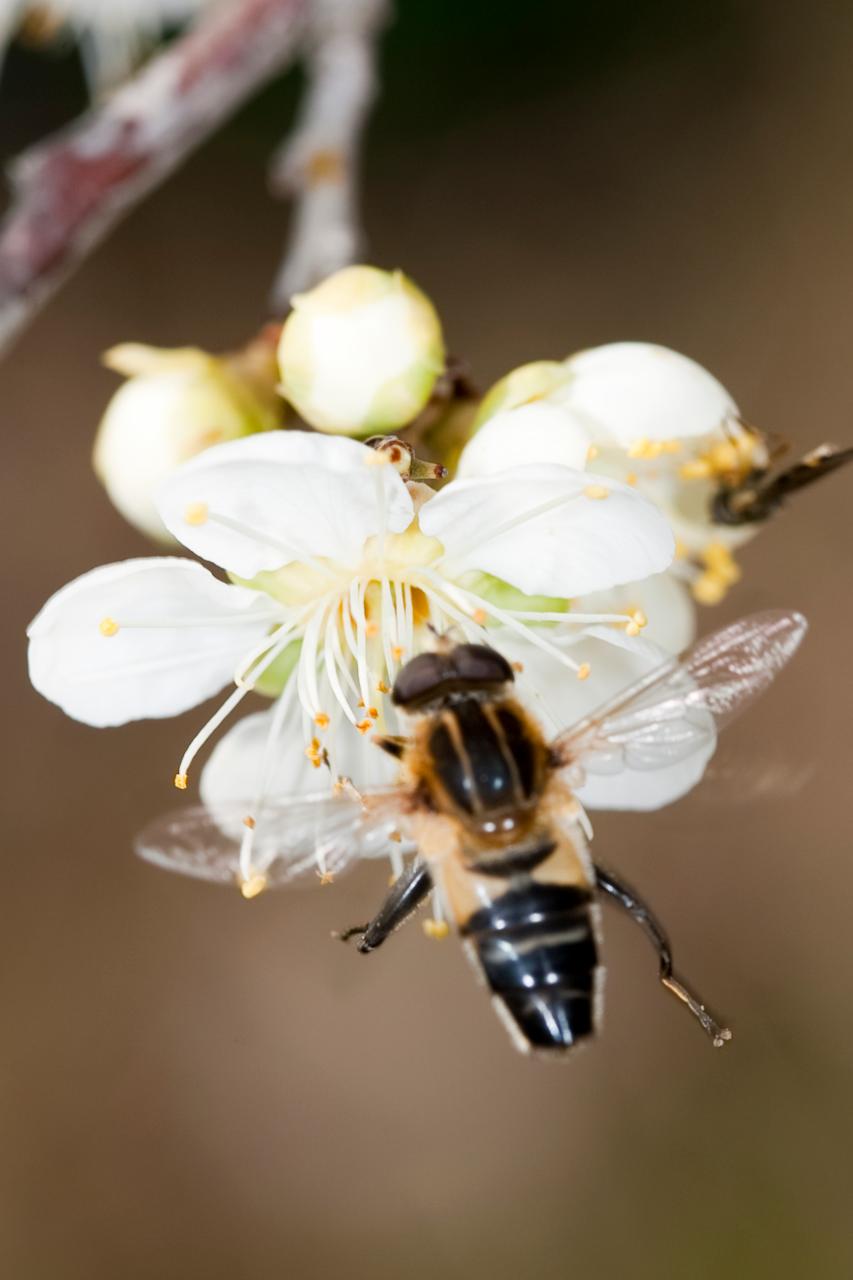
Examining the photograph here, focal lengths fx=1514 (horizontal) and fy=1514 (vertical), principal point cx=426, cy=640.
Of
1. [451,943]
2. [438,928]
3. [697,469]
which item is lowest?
[451,943]

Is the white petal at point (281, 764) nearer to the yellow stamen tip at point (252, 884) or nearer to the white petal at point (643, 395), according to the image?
the yellow stamen tip at point (252, 884)

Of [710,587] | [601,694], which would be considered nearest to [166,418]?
[601,694]

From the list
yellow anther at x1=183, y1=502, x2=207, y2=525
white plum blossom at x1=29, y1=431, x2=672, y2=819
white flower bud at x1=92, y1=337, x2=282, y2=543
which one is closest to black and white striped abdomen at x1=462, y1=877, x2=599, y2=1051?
white plum blossom at x1=29, y1=431, x2=672, y2=819

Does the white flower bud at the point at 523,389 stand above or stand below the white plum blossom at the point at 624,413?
above

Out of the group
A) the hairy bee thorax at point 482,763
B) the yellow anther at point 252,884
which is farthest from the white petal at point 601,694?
the yellow anther at point 252,884

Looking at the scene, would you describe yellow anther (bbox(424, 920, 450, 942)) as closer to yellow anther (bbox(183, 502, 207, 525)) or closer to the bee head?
the bee head

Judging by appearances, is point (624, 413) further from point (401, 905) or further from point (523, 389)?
point (401, 905)
